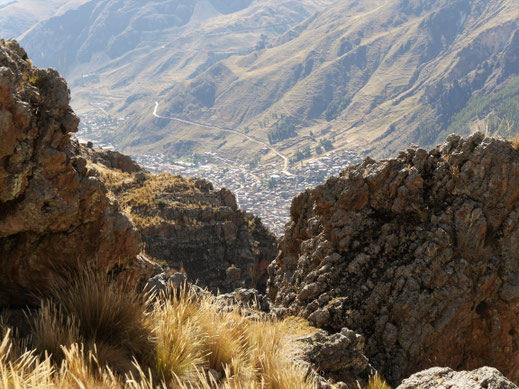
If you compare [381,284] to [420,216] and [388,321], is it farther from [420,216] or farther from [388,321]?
[420,216]

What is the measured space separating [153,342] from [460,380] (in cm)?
357

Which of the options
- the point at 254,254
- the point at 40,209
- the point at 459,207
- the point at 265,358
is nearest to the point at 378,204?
the point at 459,207

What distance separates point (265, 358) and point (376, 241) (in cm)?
583

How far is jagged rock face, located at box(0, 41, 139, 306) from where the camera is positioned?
18.6 ft

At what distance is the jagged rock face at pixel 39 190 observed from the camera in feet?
18.6

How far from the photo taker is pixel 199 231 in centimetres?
2827

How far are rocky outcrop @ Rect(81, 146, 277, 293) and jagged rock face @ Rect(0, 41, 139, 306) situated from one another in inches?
684

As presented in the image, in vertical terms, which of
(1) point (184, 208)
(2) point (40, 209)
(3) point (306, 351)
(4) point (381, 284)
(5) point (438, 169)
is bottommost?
(1) point (184, 208)

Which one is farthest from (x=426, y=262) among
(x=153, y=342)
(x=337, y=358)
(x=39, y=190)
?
(x=39, y=190)

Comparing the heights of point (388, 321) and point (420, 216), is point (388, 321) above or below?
below

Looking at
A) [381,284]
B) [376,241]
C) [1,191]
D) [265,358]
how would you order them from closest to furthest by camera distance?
[265,358] < [1,191] < [381,284] < [376,241]

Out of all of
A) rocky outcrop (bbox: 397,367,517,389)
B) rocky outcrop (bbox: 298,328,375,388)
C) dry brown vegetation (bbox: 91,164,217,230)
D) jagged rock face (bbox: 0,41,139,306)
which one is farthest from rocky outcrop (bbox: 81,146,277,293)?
rocky outcrop (bbox: 397,367,517,389)

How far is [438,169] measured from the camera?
10.4 meters

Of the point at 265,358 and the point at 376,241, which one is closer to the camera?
the point at 265,358
